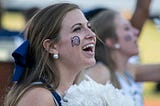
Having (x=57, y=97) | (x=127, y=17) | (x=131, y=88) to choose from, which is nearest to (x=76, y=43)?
(x=57, y=97)

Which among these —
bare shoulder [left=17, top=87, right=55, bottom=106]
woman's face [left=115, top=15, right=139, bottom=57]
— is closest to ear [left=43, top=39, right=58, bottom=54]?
bare shoulder [left=17, top=87, right=55, bottom=106]

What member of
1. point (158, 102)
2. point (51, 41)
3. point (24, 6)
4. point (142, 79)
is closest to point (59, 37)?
point (51, 41)

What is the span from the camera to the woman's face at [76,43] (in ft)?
8.80

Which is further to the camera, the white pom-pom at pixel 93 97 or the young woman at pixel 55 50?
the young woman at pixel 55 50

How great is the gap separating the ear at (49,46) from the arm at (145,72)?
1626mm

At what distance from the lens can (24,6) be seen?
13352 mm

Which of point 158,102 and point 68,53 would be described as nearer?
point 68,53

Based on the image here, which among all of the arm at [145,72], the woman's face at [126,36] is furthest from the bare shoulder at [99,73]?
the arm at [145,72]

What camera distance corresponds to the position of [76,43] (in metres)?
2.67

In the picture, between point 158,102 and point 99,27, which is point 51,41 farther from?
point 158,102

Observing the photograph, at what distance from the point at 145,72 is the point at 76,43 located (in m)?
1.70

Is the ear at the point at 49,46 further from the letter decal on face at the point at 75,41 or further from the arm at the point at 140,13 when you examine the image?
the arm at the point at 140,13

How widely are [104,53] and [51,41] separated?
4.63 feet

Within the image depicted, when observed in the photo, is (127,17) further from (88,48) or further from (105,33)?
(88,48)
